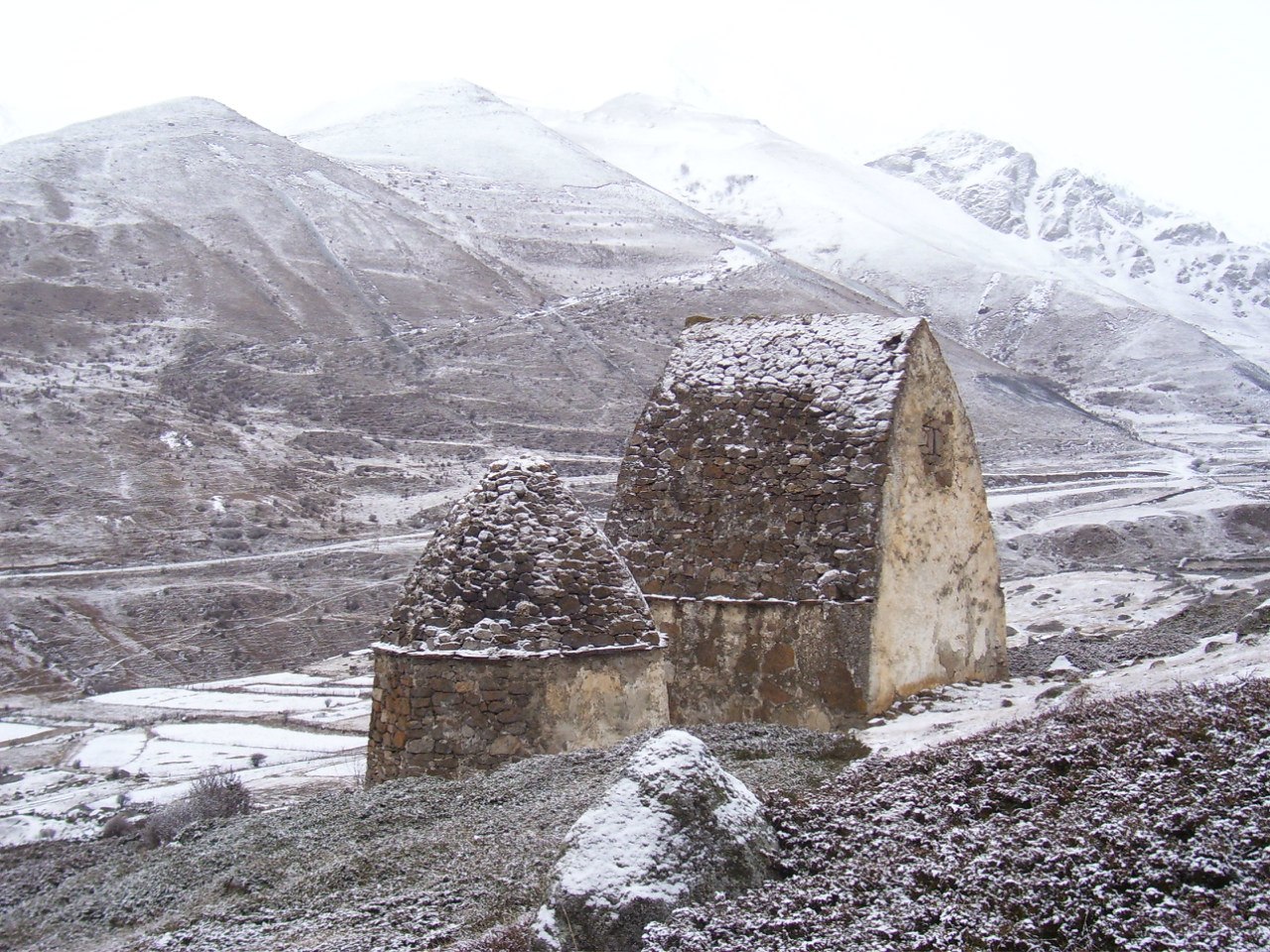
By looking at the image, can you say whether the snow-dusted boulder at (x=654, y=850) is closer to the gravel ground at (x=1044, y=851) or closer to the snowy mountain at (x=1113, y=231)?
the gravel ground at (x=1044, y=851)

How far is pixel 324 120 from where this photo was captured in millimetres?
132375

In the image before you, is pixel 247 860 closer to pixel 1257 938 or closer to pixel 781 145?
pixel 1257 938

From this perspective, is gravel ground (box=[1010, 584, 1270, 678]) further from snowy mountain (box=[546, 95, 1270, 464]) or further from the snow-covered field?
snowy mountain (box=[546, 95, 1270, 464])

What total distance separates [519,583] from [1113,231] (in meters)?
139

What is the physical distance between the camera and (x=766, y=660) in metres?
11.9

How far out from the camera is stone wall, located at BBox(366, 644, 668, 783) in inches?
373

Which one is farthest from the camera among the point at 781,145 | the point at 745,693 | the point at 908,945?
the point at 781,145

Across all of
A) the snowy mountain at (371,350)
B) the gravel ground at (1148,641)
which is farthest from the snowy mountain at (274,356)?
the gravel ground at (1148,641)

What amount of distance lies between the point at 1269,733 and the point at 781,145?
14141 cm

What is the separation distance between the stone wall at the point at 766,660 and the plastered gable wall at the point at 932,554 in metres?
0.28

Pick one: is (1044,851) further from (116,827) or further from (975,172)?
(975,172)

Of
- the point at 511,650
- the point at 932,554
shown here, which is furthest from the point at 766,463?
the point at 511,650

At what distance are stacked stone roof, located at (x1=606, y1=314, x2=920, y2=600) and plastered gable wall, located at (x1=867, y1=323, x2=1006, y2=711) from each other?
290 mm

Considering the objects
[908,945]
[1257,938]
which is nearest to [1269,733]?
[1257,938]
